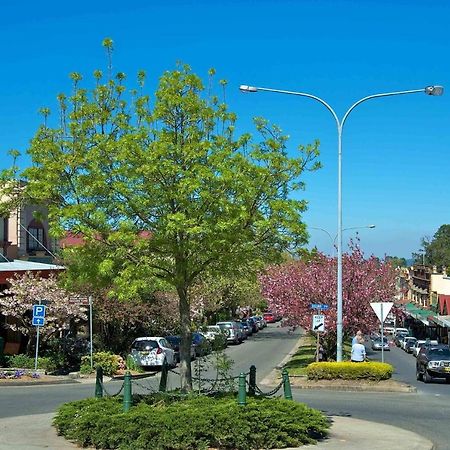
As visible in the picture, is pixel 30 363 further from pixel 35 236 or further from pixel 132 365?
pixel 35 236

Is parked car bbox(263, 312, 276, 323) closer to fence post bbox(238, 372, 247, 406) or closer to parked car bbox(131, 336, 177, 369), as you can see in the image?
parked car bbox(131, 336, 177, 369)

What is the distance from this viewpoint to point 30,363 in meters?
28.9

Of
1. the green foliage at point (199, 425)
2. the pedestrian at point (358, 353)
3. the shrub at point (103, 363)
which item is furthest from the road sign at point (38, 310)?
the green foliage at point (199, 425)

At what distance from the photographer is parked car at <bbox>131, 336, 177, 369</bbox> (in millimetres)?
31261

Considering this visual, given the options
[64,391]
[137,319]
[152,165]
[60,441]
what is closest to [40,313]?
[64,391]

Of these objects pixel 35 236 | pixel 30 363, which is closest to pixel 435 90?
pixel 30 363

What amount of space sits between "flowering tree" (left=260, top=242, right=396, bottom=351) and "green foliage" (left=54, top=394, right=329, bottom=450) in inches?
776

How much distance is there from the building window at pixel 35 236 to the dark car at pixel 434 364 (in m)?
25.2

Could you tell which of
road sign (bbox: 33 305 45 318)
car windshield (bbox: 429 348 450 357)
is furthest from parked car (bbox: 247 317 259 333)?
road sign (bbox: 33 305 45 318)

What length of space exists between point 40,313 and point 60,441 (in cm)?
1391

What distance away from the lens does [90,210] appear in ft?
43.0

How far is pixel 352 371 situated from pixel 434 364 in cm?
585

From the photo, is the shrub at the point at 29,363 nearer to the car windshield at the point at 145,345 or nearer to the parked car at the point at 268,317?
the car windshield at the point at 145,345

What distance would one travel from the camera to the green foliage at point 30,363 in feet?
93.2
